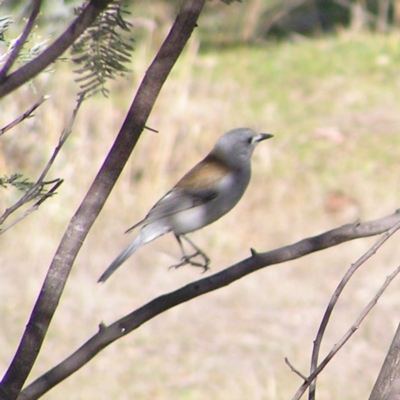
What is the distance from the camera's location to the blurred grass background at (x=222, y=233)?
536 centimetres

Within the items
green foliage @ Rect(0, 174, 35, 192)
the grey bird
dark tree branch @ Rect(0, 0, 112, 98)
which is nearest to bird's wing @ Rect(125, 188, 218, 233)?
the grey bird

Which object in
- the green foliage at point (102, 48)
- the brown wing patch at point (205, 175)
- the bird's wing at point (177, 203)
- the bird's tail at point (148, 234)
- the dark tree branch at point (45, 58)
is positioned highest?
the dark tree branch at point (45, 58)

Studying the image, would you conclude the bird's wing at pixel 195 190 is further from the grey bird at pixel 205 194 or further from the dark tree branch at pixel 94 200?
the dark tree branch at pixel 94 200

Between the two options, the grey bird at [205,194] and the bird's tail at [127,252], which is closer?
the bird's tail at [127,252]

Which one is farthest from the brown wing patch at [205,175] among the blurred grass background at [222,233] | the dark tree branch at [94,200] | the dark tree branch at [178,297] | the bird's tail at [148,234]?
the dark tree branch at [94,200]

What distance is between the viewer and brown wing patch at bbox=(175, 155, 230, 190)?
150 inches

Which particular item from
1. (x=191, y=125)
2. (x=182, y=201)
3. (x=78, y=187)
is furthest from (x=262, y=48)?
(x=182, y=201)

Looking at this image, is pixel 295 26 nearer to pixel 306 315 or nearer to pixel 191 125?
pixel 191 125

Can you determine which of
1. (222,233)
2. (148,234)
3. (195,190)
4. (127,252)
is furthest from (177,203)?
(222,233)

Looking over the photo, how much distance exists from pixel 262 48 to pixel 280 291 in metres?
4.57

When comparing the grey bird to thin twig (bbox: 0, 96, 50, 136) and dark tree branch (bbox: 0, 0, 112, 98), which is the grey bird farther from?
dark tree branch (bbox: 0, 0, 112, 98)

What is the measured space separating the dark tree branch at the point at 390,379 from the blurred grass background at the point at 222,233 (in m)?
3.53

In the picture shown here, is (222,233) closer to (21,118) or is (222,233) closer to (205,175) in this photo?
(205,175)

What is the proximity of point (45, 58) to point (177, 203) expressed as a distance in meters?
2.81
